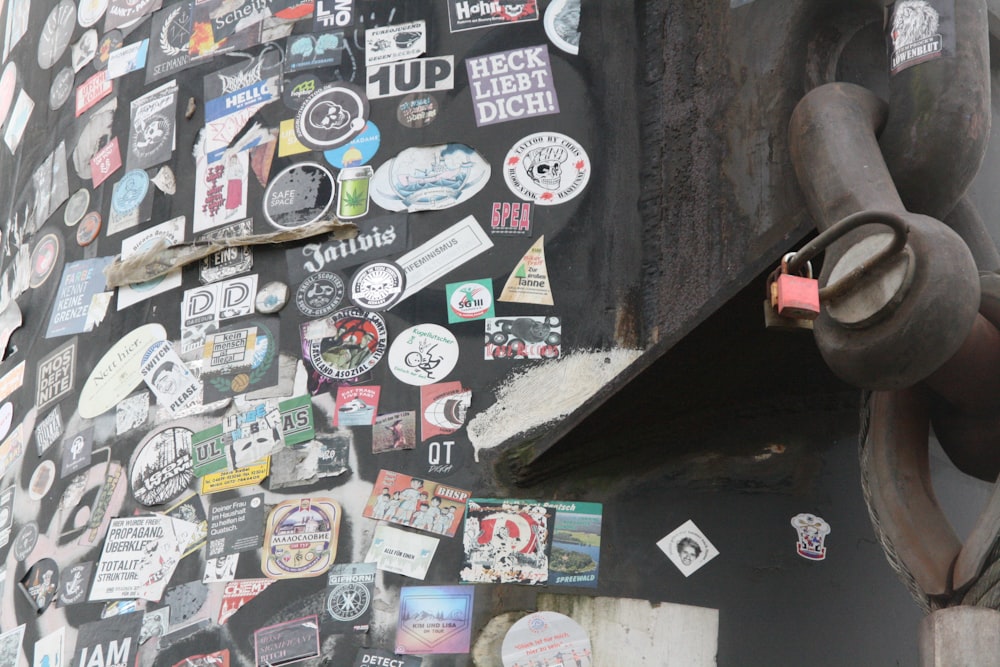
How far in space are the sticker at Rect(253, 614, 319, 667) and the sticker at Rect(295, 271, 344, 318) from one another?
1411 mm

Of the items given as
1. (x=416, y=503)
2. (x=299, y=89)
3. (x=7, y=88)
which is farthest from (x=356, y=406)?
(x=7, y=88)

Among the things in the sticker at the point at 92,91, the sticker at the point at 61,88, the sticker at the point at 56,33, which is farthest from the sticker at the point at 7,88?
the sticker at the point at 92,91

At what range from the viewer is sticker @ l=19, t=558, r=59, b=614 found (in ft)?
23.8

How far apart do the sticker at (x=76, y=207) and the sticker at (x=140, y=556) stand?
1.98 metres

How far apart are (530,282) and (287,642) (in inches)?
71.4

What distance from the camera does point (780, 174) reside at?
611cm

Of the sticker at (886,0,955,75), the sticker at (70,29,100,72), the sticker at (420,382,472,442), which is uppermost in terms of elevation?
the sticker at (70,29,100,72)

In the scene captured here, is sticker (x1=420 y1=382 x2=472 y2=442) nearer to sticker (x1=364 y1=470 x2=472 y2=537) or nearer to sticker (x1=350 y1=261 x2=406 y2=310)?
sticker (x1=364 y1=470 x2=472 y2=537)

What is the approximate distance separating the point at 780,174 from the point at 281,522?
2.52 m

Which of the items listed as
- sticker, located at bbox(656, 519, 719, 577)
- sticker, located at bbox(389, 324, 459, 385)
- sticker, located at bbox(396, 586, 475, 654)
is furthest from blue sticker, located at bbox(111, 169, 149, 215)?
sticker, located at bbox(656, 519, 719, 577)

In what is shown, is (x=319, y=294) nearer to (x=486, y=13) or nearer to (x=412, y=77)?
(x=412, y=77)

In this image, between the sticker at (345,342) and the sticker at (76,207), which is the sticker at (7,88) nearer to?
the sticker at (76,207)

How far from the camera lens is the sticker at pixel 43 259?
8344mm

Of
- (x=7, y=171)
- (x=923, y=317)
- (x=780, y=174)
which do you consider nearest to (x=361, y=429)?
(x=780, y=174)
